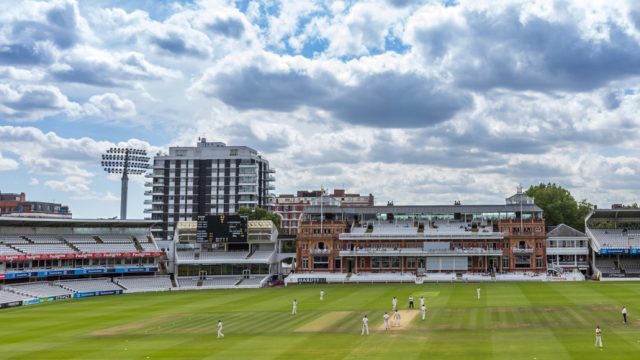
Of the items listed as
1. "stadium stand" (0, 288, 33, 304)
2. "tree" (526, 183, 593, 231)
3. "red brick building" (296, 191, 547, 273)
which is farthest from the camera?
"tree" (526, 183, 593, 231)

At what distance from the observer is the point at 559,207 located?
11569cm

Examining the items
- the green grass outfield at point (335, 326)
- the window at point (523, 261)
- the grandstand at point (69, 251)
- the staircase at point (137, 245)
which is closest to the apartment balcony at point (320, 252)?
the grandstand at point (69, 251)

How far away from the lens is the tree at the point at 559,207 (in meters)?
115

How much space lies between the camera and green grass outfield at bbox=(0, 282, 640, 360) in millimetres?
36812

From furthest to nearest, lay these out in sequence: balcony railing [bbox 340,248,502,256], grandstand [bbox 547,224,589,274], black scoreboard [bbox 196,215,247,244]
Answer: black scoreboard [bbox 196,215,247,244]
balcony railing [bbox 340,248,502,256]
grandstand [bbox 547,224,589,274]

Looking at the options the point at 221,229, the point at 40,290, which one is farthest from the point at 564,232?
the point at 40,290

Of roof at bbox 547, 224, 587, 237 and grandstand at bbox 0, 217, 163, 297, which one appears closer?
grandstand at bbox 0, 217, 163, 297

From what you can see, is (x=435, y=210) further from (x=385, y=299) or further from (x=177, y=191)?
(x=177, y=191)

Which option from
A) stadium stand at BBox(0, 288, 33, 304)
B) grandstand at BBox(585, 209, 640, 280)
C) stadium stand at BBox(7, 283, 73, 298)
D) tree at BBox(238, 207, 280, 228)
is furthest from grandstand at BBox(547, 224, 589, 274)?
stadium stand at BBox(0, 288, 33, 304)

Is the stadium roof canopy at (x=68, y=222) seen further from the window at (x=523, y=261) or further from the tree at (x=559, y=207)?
the tree at (x=559, y=207)

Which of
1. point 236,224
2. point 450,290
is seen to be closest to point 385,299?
point 450,290

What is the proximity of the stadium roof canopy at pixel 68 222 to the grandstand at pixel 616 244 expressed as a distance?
6533 cm

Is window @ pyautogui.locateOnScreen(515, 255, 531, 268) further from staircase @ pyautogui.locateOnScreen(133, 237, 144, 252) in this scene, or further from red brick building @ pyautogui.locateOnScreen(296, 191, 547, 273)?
staircase @ pyautogui.locateOnScreen(133, 237, 144, 252)

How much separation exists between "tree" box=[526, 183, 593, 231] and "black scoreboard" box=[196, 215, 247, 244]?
54.4 meters
